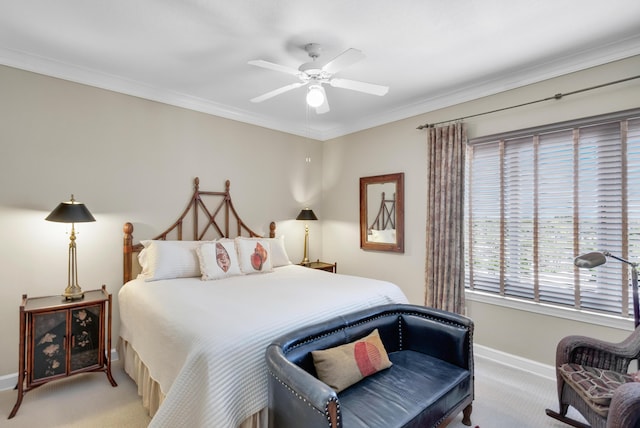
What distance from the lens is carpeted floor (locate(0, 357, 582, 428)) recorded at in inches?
84.6

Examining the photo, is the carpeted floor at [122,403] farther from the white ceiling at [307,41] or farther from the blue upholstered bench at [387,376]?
the white ceiling at [307,41]

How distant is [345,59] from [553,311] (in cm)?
275

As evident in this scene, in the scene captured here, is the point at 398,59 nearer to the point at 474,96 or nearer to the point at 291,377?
the point at 474,96

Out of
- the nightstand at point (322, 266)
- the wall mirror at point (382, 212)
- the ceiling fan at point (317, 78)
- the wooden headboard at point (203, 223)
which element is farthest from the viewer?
the nightstand at point (322, 266)

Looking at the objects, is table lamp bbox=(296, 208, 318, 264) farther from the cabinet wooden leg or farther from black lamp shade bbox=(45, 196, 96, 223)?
the cabinet wooden leg

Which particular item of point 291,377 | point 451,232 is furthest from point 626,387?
point 451,232

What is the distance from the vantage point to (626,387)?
151cm

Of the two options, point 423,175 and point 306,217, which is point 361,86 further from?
point 306,217

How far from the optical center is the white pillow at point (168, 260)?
289cm

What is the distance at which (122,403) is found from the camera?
237 cm

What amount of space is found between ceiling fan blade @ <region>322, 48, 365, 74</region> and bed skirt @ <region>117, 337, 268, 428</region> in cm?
219

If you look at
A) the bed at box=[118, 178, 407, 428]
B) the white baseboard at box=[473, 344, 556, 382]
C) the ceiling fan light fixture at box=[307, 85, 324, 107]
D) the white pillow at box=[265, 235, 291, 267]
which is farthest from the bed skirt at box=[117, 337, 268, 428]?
the white baseboard at box=[473, 344, 556, 382]

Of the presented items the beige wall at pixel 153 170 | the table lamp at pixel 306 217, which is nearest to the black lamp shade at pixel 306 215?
the table lamp at pixel 306 217

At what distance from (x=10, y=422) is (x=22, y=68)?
2.73 meters
